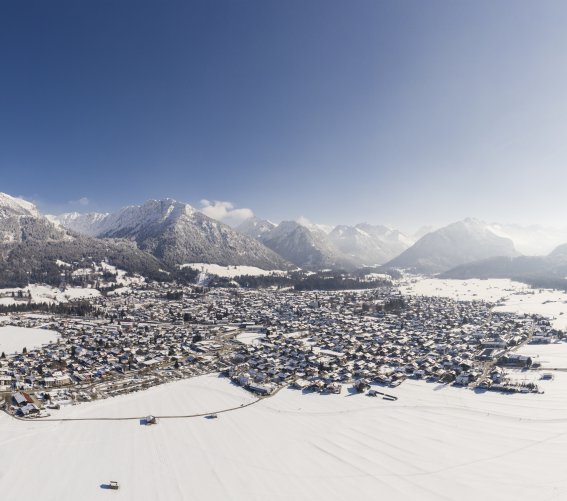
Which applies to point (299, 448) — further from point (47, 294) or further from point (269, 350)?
point (47, 294)

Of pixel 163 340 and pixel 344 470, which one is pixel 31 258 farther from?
pixel 344 470

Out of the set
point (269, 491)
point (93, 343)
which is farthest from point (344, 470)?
point (93, 343)

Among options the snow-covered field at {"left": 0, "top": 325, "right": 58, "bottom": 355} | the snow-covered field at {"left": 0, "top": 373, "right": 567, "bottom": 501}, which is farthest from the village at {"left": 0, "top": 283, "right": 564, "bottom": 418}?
the snow-covered field at {"left": 0, "top": 373, "right": 567, "bottom": 501}

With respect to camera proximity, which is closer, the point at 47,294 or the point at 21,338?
the point at 21,338

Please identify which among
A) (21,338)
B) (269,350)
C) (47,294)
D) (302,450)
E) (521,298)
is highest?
(47,294)

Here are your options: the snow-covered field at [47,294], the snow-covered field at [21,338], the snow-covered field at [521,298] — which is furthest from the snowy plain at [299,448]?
the snow-covered field at [47,294]

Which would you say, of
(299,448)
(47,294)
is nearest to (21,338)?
(299,448)

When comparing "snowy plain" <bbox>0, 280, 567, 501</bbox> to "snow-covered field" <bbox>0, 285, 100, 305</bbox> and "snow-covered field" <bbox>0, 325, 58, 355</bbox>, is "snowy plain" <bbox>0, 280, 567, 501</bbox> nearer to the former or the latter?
"snow-covered field" <bbox>0, 325, 58, 355</bbox>
